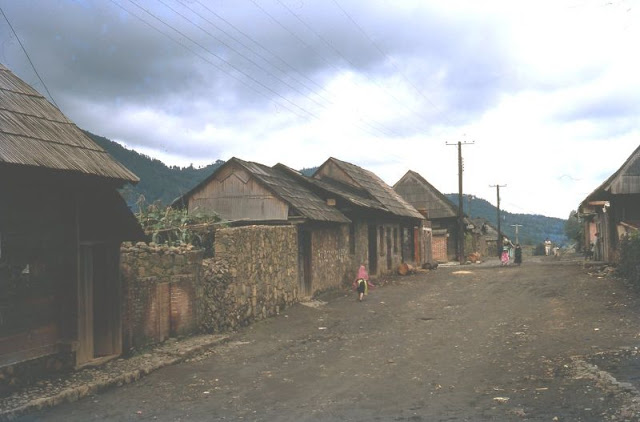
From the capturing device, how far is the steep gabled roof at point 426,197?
44.8m

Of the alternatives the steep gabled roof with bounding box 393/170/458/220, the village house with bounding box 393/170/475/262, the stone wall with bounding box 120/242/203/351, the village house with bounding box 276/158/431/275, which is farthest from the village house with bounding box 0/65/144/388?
the steep gabled roof with bounding box 393/170/458/220

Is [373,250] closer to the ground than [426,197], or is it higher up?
closer to the ground

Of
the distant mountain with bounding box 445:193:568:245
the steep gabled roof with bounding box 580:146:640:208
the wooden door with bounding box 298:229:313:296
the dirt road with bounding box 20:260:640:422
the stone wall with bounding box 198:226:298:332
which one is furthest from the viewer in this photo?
the distant mountain with bounding box 445:193:568:245

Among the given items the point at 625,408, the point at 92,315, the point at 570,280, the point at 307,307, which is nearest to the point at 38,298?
the point at 92,315

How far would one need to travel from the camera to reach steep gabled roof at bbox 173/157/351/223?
18828 mm

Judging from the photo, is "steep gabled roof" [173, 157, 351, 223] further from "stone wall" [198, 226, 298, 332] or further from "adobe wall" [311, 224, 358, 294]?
"stone wall" [198, 226, 298, 332]

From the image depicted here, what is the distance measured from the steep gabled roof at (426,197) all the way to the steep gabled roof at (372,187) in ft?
34.7

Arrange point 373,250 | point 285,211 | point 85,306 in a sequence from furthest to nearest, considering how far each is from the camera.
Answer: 1. point 373,250
2. point 285,211
3. point 85,306

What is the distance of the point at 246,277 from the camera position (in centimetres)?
1369

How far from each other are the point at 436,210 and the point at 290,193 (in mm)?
27106

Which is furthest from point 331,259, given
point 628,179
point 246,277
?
point 628,179

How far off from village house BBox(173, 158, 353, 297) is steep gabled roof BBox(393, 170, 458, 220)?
23.8m

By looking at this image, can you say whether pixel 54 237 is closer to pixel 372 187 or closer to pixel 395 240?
pixel 395 240

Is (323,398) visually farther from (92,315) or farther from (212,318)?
(212,318)
